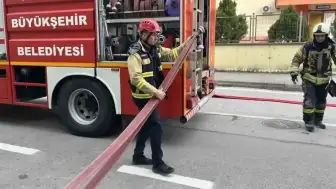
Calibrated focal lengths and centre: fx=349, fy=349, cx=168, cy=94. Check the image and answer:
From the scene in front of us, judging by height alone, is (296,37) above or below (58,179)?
above

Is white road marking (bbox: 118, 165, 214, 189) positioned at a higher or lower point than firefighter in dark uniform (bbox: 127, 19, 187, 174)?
lower

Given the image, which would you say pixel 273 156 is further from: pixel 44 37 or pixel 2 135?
pixel 2 135

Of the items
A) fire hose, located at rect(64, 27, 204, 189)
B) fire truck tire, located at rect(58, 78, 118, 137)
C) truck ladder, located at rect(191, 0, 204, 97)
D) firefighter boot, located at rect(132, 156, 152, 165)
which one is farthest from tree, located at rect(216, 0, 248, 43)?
fire hose, located at rect(64, 27, 204, 189)

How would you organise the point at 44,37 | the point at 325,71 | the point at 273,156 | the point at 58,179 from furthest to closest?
the point at 325,71 → the point at 44,37 → the point at 273,156 → the point at 58,179

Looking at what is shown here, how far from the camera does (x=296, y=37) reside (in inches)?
508

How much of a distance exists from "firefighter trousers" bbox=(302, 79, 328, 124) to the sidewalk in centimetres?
465

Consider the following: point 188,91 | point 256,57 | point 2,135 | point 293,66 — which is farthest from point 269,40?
point 2,135

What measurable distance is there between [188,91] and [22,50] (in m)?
2.62

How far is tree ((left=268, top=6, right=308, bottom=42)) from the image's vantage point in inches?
511

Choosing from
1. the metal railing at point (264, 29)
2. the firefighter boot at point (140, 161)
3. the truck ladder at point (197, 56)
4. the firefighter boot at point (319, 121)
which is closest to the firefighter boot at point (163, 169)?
the firefighter boot at point (140, 161)

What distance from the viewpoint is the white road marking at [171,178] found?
12.0ft

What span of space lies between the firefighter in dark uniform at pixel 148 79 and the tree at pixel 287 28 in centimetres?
1008

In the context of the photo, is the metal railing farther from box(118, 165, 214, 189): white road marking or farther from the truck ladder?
box(118, 165, 214, 189): white road marking

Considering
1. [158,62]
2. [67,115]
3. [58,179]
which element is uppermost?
[158,62]
